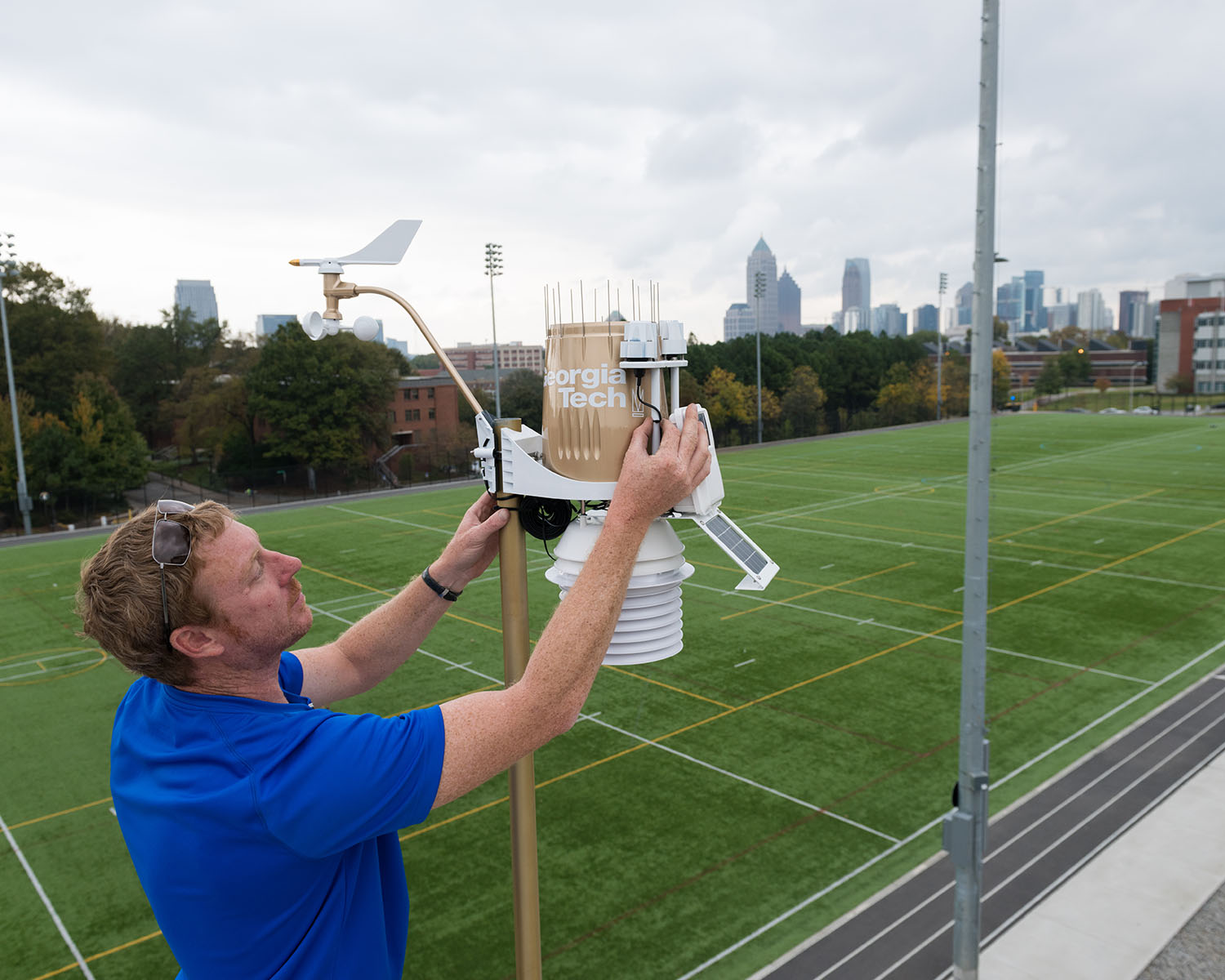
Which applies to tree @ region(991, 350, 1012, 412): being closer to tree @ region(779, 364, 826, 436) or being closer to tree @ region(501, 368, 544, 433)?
tree @ region(779, 364, 826, 436)

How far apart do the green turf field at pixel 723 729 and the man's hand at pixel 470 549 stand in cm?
783

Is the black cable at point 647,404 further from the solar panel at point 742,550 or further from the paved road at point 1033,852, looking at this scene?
the paved road at point 1033,852

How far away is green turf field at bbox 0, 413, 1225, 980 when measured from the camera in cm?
1086

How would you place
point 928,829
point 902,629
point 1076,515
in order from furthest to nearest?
1. point 1076,515
2. point 902,629
3. point 928,829

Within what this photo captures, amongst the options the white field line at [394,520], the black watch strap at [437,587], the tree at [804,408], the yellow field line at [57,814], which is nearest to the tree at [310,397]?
the white field line at [394,520]

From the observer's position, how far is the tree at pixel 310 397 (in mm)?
50312

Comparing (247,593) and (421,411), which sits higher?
(247,593)

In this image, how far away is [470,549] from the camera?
3.45 m

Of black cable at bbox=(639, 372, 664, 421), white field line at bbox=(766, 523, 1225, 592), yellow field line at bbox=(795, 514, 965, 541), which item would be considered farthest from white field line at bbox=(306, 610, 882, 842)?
yellow field line at bbox=(795, 514, 965, 541)

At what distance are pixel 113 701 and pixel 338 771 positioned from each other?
18553 millimetres

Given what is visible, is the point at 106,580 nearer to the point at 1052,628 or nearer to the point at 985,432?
the point at 985,432

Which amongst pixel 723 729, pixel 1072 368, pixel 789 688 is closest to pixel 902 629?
pixel 789 688

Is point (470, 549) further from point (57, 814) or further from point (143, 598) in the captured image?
point (57, 814)

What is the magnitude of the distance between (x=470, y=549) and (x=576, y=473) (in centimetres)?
51
